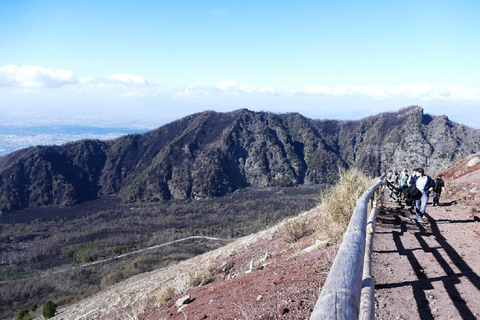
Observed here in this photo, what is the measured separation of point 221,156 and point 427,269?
106364 millimetres

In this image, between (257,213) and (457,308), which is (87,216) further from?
(457,308)

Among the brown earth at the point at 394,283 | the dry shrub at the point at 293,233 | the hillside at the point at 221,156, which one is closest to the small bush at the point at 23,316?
the brown earth at the point at 394,283

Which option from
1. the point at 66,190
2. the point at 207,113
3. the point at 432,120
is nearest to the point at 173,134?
the point at 207,113

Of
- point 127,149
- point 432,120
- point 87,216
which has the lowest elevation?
point 87,216

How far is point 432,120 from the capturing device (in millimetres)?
101188

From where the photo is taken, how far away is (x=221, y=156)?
110 metres

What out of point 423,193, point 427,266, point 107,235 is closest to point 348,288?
point 427,266

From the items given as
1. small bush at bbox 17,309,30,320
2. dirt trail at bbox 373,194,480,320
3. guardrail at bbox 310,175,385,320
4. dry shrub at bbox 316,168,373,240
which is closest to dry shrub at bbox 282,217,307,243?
dry shrub at bbox 316,168,373,240

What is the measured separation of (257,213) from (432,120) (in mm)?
74338

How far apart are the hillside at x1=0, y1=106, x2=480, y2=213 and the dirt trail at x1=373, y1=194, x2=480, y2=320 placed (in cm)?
8254

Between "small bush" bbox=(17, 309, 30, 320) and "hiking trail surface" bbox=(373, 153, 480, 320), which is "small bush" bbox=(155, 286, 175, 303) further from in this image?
"small bush" bbox=(17, 309, 30, 320)

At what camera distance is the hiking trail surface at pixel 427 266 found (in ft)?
10.3

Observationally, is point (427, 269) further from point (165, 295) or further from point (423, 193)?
point (165, 295)

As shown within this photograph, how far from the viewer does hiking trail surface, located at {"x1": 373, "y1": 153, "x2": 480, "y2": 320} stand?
3.13 meters
